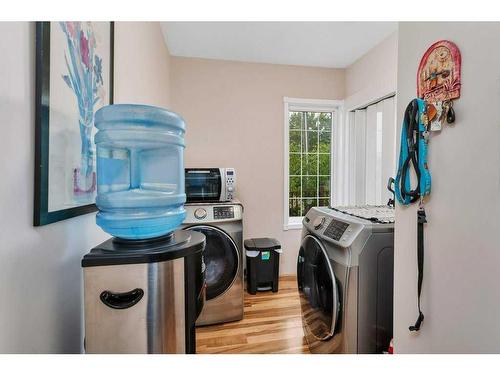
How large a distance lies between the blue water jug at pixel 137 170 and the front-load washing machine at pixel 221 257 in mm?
1021

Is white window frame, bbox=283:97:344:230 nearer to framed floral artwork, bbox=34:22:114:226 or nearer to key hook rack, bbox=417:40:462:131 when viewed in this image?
key hook rack, bbox=417:40:462:131

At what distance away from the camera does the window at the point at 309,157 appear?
3.08m

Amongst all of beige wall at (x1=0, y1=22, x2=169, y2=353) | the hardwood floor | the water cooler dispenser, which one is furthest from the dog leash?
beige wall at (x1=0, y1=22, x2=169, y2=353)

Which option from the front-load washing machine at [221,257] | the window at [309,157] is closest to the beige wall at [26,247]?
the front-load washing machine at [221,257]

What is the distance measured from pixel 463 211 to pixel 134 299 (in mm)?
1041

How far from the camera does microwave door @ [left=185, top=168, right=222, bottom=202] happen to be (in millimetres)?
2295

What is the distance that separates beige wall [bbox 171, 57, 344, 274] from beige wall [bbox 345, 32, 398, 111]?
0.19m

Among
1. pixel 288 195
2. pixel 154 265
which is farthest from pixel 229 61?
pixel 154 265

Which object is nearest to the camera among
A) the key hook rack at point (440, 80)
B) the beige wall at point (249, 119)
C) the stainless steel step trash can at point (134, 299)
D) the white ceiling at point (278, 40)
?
the stainless steel step trash can at point (134, 299)

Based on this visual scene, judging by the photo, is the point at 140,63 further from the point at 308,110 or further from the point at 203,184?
the point at 308,110

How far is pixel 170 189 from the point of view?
3.34ft

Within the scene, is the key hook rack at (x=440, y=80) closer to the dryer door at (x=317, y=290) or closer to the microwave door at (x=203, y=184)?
the dryer door at (x=317, y=290)

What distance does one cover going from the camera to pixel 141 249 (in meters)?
0.73
